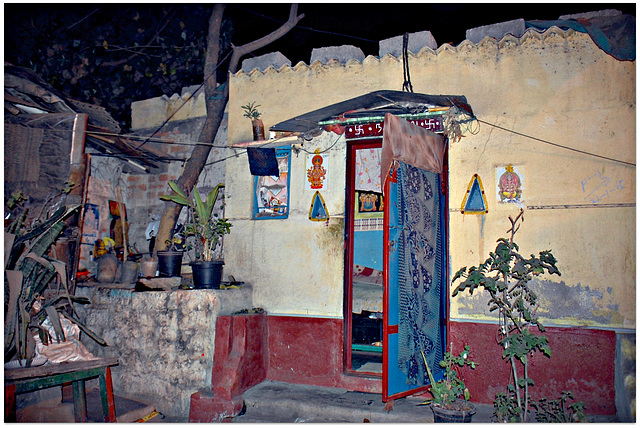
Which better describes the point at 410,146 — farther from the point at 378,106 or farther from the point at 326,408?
the point at 326,408

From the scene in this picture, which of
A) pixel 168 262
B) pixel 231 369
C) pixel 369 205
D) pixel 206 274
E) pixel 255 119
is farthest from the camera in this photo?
pixel 369 205

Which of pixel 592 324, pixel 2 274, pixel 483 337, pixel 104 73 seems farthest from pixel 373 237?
pixel 104 73

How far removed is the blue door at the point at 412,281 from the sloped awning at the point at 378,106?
2.34ft

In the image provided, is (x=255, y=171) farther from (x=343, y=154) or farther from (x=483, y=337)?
(x=483, y=337)

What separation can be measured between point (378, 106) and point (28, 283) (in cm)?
416

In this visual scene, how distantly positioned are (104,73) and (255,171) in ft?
18.2

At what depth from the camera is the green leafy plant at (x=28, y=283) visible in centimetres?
427

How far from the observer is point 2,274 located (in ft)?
13.4

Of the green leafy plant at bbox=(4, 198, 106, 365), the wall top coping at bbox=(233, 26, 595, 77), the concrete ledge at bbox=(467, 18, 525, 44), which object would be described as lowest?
the green leafy plant at bbox=(4, 198, 106, 365)

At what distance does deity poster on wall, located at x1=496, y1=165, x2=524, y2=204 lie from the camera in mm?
4867

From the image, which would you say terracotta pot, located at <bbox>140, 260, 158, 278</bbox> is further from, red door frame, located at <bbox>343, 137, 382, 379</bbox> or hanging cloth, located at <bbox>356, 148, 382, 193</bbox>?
hanging cloth, located at <bbox>356, 148, 382, 193</bbox>

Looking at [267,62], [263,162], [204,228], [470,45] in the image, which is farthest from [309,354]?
[470,45]

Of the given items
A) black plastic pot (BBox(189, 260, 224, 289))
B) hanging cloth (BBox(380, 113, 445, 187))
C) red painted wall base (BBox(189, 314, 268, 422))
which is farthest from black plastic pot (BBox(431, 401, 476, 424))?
black plastic pot (BBox(189, 260, 224, 289))

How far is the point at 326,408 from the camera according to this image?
4.68 metres
